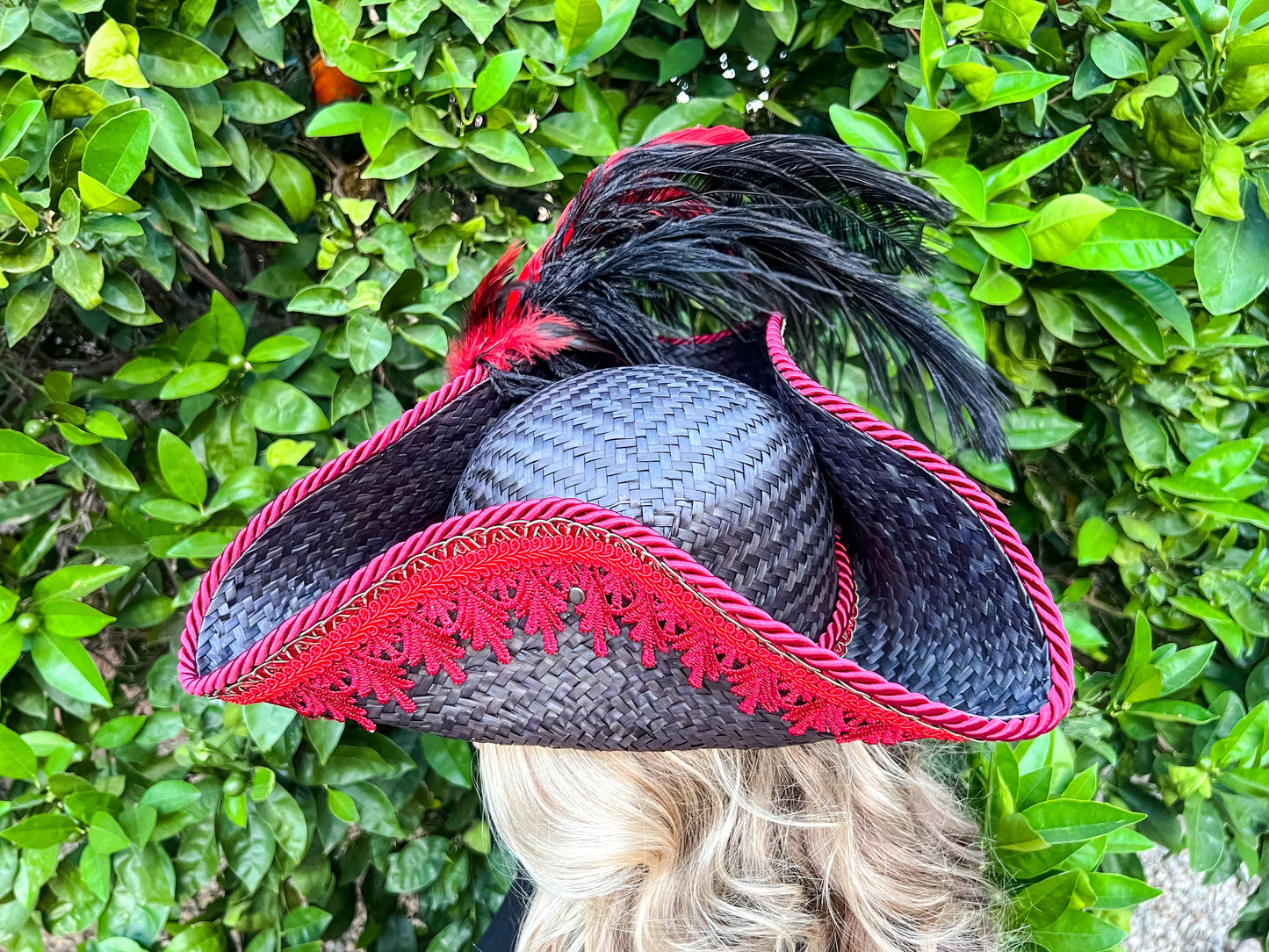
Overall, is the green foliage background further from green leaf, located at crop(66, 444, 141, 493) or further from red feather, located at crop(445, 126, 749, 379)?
red feather, located at crop(445, 126, 749, 379)

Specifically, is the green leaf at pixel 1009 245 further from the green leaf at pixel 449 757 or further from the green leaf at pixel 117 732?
the green leaf at pixel 117 732

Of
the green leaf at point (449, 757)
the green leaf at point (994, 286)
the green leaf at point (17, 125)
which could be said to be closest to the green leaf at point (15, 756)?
the green leaf at point (449, 757)

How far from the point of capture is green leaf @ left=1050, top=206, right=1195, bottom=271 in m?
1.25

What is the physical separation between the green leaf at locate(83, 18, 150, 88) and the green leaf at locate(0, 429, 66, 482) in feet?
1.69

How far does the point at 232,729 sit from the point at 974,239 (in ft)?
4.68

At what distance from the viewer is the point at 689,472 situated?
2.83 ft

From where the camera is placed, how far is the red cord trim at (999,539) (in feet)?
2.51

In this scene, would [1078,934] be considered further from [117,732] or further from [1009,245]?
[117,732]

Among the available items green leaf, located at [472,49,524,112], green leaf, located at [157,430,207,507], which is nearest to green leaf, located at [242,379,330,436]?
green leaf, located at [157,430,207,507]

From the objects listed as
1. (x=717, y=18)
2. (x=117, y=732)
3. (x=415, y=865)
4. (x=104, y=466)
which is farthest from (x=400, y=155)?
(x=415, y=865)

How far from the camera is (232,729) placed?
1.32 meters

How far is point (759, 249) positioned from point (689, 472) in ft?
1.27

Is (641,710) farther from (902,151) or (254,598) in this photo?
(902,151)

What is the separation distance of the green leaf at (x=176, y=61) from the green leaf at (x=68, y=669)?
861mm
